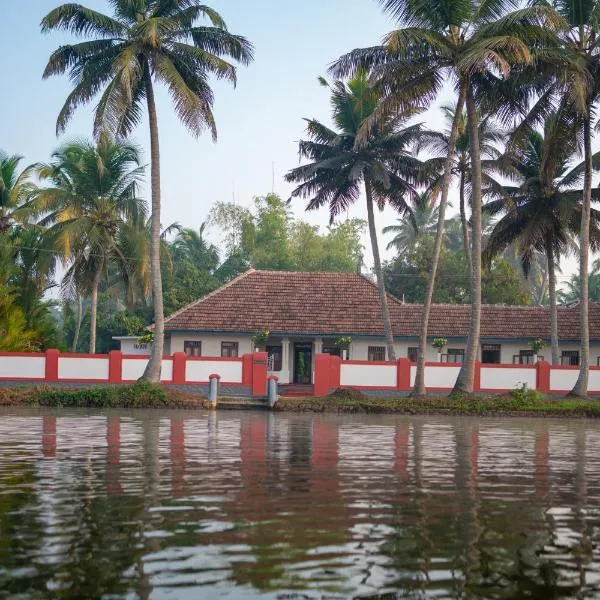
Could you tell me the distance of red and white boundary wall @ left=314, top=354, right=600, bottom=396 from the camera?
33.5 meters

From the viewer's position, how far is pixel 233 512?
353 inches

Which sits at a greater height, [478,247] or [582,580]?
[478,247]

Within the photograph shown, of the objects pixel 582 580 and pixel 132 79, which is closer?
pixel 582 580

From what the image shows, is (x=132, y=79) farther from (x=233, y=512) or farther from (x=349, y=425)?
(x=233, y=512)

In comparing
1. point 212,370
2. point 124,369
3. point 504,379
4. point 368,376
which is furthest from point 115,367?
point 504,379

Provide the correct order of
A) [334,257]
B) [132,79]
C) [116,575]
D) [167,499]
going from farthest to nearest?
[334,257] → [132,79] → [167,499] → [116,575]

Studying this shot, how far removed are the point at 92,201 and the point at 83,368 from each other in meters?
7.89

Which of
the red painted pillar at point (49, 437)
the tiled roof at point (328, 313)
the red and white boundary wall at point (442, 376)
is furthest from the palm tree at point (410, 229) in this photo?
the red painted pillar at point (49, 437)

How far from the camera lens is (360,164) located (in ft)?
120

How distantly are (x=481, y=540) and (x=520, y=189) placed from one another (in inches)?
1182

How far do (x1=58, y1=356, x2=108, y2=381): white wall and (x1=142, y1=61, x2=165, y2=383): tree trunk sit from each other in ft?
12.7

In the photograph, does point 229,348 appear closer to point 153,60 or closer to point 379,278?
point 379,278

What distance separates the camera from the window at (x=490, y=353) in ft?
135

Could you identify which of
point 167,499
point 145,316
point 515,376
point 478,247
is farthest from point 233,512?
point 145,316
